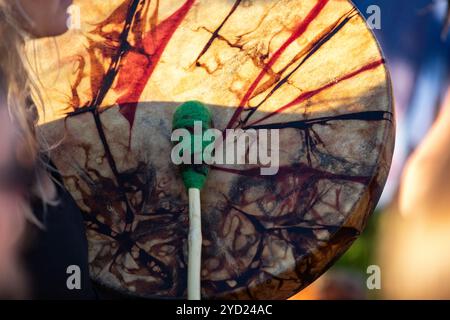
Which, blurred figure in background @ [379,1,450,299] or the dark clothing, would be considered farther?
blurred figure in background @ [379,1,450,299]

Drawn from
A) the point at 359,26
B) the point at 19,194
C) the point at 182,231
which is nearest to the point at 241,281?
the point at 182,231

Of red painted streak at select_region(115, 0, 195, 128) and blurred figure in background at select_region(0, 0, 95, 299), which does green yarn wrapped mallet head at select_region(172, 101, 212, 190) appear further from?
blurred figure in background at select_region(0, 0, 95, 299)

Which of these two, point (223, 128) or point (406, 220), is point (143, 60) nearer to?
point (223, 128)

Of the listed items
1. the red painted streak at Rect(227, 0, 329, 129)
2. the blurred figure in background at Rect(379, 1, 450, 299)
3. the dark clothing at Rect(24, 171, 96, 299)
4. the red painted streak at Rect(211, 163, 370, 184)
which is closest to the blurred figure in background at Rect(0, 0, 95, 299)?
the dark clothing at Rect(24, 171, 96, 299)

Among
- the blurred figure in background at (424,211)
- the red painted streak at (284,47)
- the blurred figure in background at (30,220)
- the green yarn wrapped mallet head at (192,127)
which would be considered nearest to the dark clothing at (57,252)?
the blurred figure in background at (30,220)

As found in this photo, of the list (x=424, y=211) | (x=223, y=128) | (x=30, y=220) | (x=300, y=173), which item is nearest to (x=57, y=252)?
(x=30, y=220)

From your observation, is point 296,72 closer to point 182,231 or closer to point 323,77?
point 323,77

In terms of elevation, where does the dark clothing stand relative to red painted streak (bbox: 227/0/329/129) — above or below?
below
